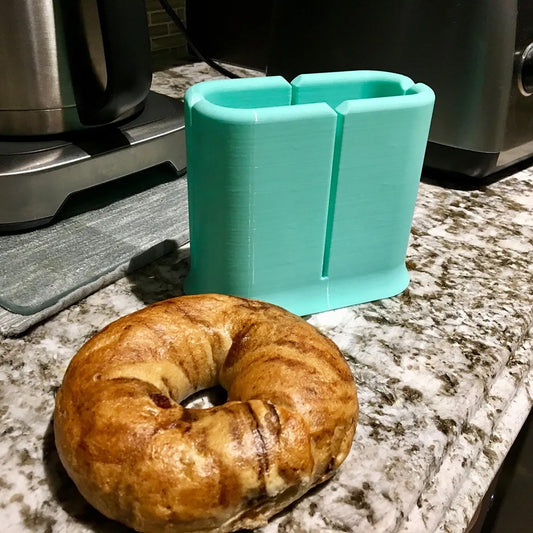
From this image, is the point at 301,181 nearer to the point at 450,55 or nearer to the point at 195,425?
the point at 195,425

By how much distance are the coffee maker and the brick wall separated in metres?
0.51

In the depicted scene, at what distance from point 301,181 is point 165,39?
80 cm

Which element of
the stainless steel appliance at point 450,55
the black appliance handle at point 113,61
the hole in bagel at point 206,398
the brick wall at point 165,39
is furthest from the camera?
the brick wall at point 165,39

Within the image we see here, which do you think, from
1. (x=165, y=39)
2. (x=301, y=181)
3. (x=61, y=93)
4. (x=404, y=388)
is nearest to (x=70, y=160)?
(x=61, y=93)

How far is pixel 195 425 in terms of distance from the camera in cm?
31

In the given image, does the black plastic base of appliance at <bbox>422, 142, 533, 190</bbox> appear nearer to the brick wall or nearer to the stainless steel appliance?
the stainless steel appliance

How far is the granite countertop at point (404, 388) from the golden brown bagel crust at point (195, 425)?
0.11 ft

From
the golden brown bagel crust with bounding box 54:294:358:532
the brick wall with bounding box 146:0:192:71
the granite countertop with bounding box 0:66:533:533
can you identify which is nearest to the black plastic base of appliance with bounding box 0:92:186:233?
the granite countertop with bounding box 0:66:533:533

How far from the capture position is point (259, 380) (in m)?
0.35

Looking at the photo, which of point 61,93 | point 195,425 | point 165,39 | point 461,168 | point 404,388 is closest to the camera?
point 195,425

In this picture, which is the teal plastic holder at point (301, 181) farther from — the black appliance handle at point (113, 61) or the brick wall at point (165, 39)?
the brick wall at point (165, 39)

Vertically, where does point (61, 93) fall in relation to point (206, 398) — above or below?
above

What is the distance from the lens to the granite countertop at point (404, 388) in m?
0.34

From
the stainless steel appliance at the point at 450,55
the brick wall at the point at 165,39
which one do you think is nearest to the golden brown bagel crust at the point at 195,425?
the stainless steel appliance at the point at 450,55
